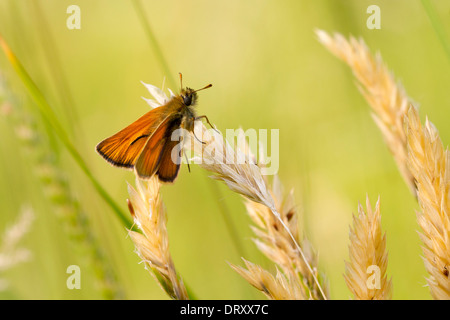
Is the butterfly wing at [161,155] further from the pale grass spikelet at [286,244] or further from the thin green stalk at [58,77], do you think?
the thin green stalk at [58,77]

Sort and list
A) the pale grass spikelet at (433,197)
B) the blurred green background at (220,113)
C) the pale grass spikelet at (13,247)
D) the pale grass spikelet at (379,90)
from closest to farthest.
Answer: the pale grass spikelet at (433,197) < the pale grass spikelet at (379,90) < the pale grass spikelet at (13,247) < the blurred green background at (220,113)

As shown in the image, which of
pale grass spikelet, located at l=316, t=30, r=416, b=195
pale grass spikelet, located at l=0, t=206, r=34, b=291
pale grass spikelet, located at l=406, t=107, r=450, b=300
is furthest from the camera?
pale grass spikelet, located at l=0, t=206, r=34, b=291

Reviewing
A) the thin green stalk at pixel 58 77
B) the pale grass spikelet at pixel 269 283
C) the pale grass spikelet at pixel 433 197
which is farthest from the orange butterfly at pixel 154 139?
the pale grass spikelet at pixel 433 197

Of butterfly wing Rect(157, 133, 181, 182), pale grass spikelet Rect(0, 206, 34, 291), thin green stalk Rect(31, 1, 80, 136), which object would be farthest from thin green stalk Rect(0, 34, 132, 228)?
pale grass spikelet Rect(0, 206, 34, 291)

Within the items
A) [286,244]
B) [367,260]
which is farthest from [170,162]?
[367,260]

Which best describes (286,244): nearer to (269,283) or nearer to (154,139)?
(269,283)

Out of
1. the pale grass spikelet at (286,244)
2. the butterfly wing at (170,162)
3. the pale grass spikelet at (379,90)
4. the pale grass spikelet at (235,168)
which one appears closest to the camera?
the pale grass spikelet at (235,168)

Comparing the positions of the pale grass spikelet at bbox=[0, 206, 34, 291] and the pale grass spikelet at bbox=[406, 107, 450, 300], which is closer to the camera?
the pale grass spikelet at bbox=[406, 107, 450, 300]

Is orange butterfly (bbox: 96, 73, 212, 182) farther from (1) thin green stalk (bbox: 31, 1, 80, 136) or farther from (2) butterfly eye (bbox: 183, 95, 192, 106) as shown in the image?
(1) thin green stalk (bbox: 31, 1, 80, 136)
